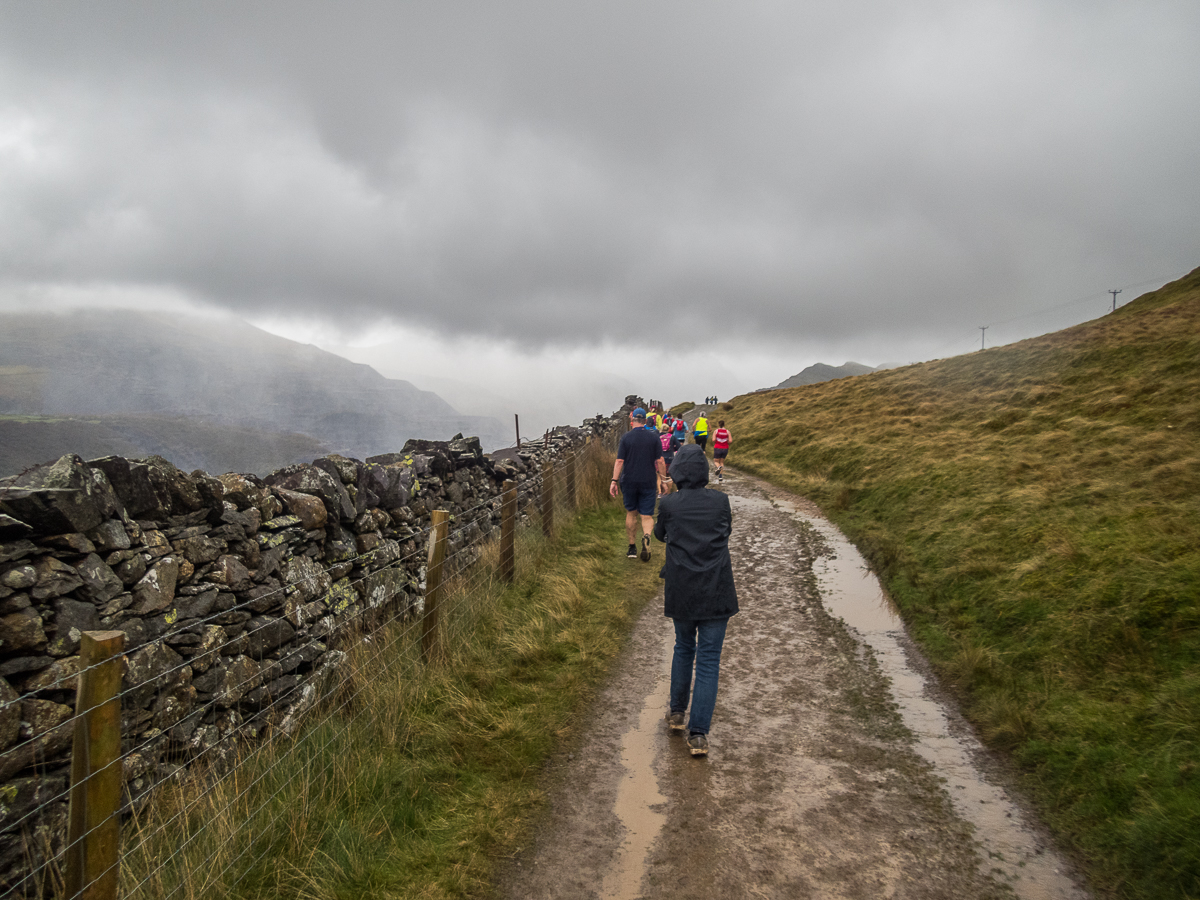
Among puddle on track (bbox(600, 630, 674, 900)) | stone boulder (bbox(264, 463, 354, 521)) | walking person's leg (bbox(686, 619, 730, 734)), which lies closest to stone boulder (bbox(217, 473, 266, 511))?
stone boulder (bbox(264, 463, 354, 521))

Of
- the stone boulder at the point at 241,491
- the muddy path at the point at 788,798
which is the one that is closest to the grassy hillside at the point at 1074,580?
the muddy path at the point at 788,798

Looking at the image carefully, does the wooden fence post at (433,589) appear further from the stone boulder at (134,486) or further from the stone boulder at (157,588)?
Answer: the stone boulder at (134,486)

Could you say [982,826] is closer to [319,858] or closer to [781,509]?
[319,858]

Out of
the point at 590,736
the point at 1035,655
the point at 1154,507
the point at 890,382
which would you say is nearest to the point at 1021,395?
the point at 890,382

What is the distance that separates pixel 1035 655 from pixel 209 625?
6.55 metres

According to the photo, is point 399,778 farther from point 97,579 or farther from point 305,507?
point 305,507

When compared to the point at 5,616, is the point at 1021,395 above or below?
above

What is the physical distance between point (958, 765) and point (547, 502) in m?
6.82

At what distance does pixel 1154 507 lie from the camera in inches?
308

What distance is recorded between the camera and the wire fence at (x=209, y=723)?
Answer: 108 inches

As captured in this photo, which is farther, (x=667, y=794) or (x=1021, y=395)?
(x=1021, y=395)

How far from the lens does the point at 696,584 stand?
180 inches

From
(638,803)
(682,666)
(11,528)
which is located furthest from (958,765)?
(11,528)

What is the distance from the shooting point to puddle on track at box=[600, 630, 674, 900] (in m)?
3.29
